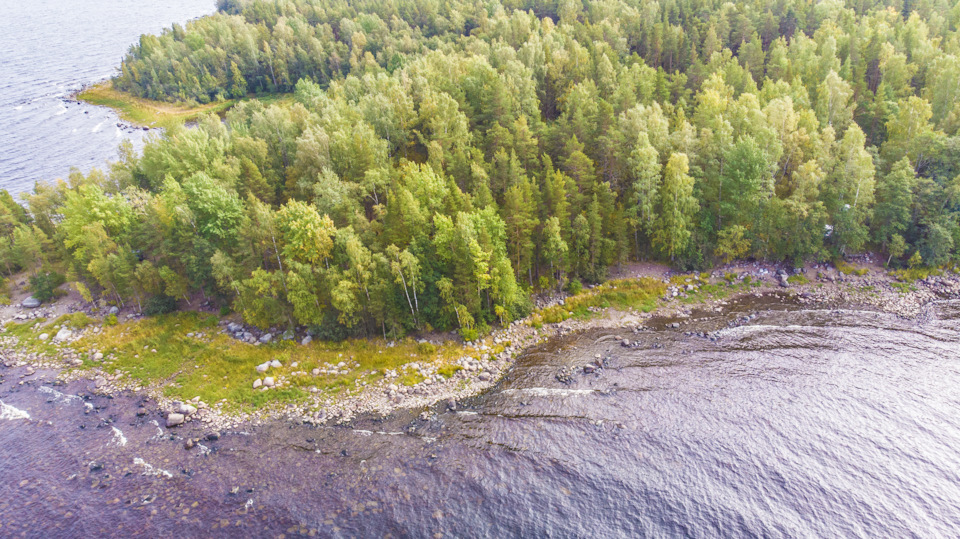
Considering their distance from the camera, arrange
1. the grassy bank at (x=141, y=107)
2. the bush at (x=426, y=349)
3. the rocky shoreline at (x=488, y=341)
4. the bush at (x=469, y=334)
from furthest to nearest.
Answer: the grassy bank at (x=141, y=107) < the bush at (x=469, y=334) < the bush at (x=426, y=349) < the rocky shoreline at (x=488, y=341)

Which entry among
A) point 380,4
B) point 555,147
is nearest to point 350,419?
point 555,147

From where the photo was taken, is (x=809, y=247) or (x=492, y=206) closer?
(x=492, y=206)

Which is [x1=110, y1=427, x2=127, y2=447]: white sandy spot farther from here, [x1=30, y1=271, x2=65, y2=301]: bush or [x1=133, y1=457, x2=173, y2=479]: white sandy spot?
[x1=30, y1=271, x2=65, y2=301]: bush

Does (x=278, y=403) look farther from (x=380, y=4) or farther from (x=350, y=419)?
(x=380, y=4)

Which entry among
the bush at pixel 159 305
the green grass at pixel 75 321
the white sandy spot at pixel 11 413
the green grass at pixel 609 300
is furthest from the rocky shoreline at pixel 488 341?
the bush at pixel 159 305

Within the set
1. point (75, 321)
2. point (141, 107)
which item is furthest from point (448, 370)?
point (141, 107)

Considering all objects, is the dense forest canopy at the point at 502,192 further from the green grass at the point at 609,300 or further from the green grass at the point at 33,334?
the green grass at the point at 33,334

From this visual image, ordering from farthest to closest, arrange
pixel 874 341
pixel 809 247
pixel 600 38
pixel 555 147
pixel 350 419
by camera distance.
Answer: pixel 600 38, pixel 555 147, pixel 809 247, pixel 874 341, pixel 350 419
